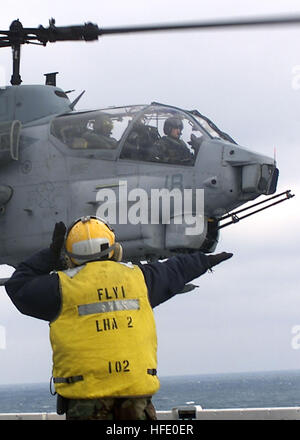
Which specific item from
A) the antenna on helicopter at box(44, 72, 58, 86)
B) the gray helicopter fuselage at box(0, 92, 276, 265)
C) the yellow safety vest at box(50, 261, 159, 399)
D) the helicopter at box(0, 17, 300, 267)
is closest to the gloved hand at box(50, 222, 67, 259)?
the yellow safety vest at box(50, 261, 159, 399)

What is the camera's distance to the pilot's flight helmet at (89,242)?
627 cm

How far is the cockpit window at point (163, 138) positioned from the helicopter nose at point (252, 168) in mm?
608

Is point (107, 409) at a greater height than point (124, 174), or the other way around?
point (124, 174)

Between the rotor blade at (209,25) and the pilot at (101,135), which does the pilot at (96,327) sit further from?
the pilot at (101,135)

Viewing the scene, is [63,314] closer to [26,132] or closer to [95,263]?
[95,263]

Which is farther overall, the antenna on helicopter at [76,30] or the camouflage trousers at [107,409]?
the antenna on helicopter at [76,30]

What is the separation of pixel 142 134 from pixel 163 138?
0.32 meters

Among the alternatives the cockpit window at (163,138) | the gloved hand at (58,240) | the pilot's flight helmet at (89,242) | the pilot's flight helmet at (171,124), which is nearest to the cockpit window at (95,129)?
the cockpit window at (163,138)

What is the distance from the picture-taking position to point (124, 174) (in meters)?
13.7

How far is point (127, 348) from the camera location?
6035 millimetres

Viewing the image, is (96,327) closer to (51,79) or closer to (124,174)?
(124,174)

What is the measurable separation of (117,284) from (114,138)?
7979mm

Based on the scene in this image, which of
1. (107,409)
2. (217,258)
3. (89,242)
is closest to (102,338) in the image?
(107,409)

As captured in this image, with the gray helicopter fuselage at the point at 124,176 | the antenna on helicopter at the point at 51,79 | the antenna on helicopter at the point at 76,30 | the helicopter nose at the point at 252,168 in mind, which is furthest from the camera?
the antenna on helicopter at the point at 51,79
